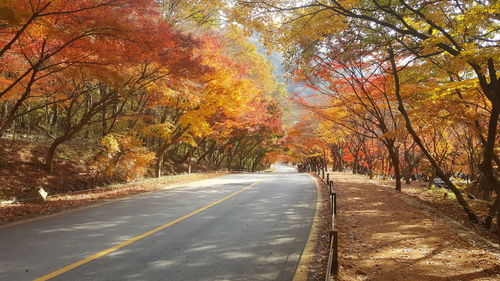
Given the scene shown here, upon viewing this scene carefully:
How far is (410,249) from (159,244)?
4781 mm

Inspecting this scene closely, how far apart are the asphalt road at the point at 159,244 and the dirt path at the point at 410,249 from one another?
101 cm

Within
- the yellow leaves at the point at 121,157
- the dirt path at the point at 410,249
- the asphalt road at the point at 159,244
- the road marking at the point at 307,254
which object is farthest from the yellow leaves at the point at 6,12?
the dirt path at the point at 410,249

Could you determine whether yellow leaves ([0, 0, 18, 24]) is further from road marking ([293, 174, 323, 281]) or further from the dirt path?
the dirt path

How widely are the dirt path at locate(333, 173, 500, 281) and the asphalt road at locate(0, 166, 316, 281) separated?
1.01 metres

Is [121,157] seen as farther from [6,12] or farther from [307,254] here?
[307,254]

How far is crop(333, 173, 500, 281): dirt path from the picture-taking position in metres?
4.95

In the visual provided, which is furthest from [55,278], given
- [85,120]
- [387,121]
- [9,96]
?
[387,121]

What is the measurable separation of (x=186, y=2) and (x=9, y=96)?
10.5 m

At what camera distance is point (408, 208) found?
35.4 ft

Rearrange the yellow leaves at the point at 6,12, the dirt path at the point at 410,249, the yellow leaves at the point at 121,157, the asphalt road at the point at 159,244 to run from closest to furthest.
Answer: the asphalt road at the point at 159,244 → the dirt path at the point at 410,249 → the yellow leaves at the point at 6,12 → the yellow leaves at the point at 121,157

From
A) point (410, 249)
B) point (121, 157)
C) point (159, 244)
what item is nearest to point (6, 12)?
point (159, 244)

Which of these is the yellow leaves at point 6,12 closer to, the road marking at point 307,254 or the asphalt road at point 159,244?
the asphalt road at point 159,244

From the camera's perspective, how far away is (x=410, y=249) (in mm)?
6156

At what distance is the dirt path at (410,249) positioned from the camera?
4.95 meters
